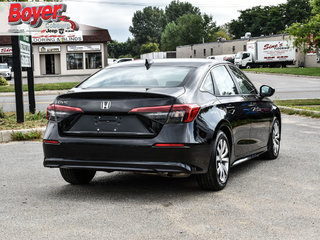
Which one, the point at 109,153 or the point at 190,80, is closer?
the point at 109,153

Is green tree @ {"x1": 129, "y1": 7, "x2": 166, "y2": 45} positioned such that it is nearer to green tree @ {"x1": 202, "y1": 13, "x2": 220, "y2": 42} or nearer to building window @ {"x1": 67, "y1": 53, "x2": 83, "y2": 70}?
green tree @ {"x1": 202, "y1": 13, "x2": 220, "y2": 42}

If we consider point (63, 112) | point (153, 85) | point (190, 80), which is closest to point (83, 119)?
point (63, 112)

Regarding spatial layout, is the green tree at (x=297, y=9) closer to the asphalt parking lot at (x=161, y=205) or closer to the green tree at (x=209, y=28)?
the green tree at (x=209, y=28)

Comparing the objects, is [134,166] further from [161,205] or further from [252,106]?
[252,106]

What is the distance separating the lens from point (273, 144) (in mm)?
8148

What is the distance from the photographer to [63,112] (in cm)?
581

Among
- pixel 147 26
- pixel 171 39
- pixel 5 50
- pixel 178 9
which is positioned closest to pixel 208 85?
pixel 5 50

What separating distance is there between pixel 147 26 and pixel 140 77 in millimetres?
162316

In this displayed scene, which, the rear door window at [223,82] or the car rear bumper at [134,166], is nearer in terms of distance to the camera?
the car rear bumper at [134,166]

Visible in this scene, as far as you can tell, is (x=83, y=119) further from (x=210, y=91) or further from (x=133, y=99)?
(x=210, y=91)

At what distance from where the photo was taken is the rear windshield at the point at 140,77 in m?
6.04

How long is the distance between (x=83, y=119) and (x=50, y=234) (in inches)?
62.2

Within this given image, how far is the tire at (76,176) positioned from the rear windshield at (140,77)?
101 cm

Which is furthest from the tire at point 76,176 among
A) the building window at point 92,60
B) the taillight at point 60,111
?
the building window at point 92,60
